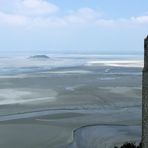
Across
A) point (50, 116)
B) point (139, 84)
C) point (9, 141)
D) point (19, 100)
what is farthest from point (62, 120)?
point (139, 84)

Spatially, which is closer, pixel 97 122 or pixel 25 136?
pixel 25 136

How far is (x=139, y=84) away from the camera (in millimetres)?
44500

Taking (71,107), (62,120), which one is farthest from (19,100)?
(62,120)

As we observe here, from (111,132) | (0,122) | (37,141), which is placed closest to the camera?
(37,141)

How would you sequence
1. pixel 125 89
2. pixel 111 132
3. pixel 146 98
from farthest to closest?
pixel 125 89, pixel 111 132, pixel 146 98

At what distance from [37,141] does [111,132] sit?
4.72 meters

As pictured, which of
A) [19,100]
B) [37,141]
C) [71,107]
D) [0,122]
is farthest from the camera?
[19,100]

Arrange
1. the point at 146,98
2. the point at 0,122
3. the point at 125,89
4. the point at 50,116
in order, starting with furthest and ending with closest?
the point at 125,89, the point at 50,116, the point at 0,122, the point at 146,98

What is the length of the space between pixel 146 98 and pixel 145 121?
3.06ft

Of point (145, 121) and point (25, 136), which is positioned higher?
point (145, 121)

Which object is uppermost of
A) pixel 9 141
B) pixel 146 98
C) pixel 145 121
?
pixel 146 98

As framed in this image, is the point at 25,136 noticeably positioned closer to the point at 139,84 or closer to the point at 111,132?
the point at 111,132

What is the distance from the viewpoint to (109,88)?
134 feet

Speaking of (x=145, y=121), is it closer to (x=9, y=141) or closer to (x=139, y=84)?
(x=9, y=141)
